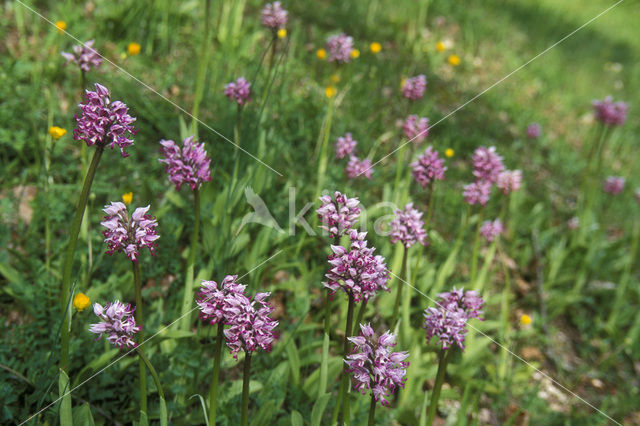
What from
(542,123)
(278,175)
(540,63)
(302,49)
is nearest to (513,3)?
(540,63)

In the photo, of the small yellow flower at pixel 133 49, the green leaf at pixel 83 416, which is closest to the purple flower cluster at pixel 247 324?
the green leaf at pixel 83 416

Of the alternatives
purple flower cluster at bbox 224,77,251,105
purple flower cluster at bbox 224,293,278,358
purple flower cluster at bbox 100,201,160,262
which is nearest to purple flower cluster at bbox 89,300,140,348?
purple flower cluster at bbox 100,201,160,262

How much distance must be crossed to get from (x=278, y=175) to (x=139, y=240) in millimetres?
1807

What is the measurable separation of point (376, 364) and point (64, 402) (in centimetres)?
102

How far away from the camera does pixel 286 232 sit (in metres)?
2.89

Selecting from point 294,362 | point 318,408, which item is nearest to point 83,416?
point 318,408

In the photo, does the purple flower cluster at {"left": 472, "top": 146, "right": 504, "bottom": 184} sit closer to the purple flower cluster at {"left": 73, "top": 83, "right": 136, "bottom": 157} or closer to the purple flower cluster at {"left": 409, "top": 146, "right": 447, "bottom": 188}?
the purple flower cluster at {"left": 409, "top": 146, "right": 447, "bottom": 188}

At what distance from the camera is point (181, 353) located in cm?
212

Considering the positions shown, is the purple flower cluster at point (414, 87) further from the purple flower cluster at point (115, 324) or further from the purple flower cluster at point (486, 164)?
the purple flower cluster at point (115, 324)

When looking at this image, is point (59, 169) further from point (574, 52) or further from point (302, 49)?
point (574, 52)

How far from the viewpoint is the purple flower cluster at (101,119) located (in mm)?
1417

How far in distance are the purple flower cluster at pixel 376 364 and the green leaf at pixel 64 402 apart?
92cm

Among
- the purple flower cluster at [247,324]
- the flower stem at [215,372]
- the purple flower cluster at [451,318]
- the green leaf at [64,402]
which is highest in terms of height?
the purple flower cluster at [247,324]

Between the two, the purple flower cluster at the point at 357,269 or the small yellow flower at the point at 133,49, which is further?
the small yellow flower at the point at 133,49
